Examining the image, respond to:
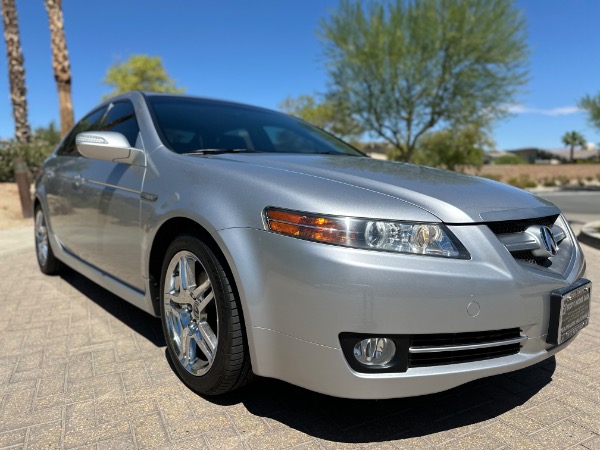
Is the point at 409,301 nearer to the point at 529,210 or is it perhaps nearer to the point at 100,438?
the point at 529,210

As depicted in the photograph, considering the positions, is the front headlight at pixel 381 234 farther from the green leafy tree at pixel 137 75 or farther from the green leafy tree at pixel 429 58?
the green leafy tree at pixel 137 75

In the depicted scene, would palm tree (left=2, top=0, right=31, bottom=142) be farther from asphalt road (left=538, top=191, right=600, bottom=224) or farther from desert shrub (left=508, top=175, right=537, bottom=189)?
desert shrub (left=508, top=175, right=537, bottom=189)

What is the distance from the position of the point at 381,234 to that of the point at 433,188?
0.46 m

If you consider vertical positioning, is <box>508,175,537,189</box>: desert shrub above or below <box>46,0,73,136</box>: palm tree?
below

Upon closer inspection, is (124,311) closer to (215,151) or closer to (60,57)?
(215,151)

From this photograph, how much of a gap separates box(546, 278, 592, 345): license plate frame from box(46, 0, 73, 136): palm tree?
13.0 meters

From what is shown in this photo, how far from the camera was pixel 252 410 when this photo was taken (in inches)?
88.0

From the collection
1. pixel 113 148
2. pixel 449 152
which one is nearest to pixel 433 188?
pixel 113 148

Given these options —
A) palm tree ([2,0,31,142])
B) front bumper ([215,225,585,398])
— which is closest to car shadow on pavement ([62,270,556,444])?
front bumper ([215,225,585,398])

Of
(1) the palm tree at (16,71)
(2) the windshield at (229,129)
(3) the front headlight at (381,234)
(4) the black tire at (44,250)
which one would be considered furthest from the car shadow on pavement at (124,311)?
(1) the palm tree at (16,71)

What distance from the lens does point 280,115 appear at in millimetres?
3887

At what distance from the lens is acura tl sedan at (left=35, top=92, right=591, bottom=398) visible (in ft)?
5.85

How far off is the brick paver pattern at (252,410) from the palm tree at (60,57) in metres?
11.3

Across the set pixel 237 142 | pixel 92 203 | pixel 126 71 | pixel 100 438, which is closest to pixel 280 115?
pixel 237 142
